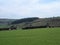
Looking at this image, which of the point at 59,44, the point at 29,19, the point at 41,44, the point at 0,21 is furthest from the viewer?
the point at 0,21

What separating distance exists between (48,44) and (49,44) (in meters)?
0.08

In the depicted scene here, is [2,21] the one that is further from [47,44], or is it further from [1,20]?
[47,44]

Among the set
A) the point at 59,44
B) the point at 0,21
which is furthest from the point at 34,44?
the point at 0,21

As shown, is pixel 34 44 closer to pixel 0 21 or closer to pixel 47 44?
pixel 47 44

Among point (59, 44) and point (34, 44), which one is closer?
point (59, 44)

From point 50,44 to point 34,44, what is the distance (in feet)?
4.25

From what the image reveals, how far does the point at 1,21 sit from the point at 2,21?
0.73 m

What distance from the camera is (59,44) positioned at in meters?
14.4

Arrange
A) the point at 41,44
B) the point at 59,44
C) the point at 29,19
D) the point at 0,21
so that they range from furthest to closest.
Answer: the point at 0,21 < the point at 29,19 < the point at 41,44 < the point at 59,44

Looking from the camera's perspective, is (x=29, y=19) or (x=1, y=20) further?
(x=1, y=20)

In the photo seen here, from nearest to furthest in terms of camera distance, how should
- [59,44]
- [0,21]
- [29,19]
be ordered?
1. [59,44]
2. [29,19]
3. [0,21]

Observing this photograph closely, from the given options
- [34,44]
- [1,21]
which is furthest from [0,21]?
[34,44]

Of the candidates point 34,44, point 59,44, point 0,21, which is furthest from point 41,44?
point 0,21

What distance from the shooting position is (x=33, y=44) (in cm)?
1555
